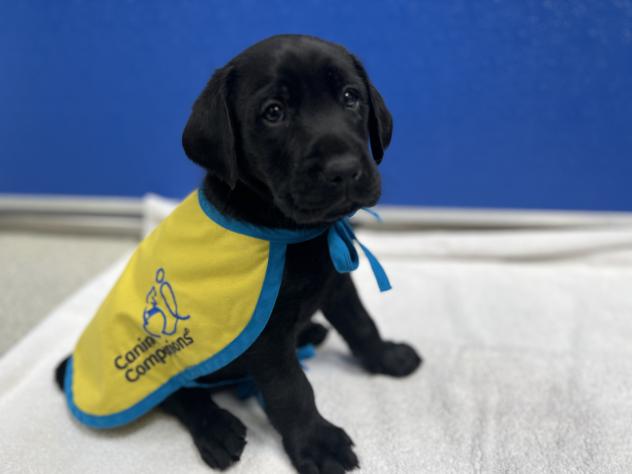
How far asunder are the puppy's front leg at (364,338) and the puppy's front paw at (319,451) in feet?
0.90

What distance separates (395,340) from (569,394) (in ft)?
1.50

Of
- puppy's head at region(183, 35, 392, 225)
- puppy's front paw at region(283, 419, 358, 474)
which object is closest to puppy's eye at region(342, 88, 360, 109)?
puppy's head at region(183, 35, 392, 225)

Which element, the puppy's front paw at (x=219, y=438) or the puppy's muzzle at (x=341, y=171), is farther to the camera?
the puppy's front paw at (x=219, y=438)

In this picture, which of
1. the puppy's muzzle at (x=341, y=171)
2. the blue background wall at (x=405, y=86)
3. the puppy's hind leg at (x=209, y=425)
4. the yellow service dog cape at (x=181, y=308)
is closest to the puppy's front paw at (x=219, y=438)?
the puppy's hind leg at (x=209, y=425)

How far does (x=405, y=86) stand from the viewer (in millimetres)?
2082

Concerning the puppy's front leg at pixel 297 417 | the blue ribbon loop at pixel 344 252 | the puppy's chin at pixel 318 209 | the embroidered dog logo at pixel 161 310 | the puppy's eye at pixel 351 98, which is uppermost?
the puppy's eye at pixel 351 98

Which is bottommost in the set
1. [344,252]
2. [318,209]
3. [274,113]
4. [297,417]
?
[297,417]

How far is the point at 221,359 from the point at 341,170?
463 millimetres

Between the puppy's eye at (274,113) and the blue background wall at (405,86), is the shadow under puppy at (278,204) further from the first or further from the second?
the blue background wall at (405,86)

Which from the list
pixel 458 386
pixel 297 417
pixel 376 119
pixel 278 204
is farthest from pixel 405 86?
pixel 297 417

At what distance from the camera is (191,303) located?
1143mm

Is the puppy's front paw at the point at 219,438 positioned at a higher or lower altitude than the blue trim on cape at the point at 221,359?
lower

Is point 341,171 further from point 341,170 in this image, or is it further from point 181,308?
point 181,308

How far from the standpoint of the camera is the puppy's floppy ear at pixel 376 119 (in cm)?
113
